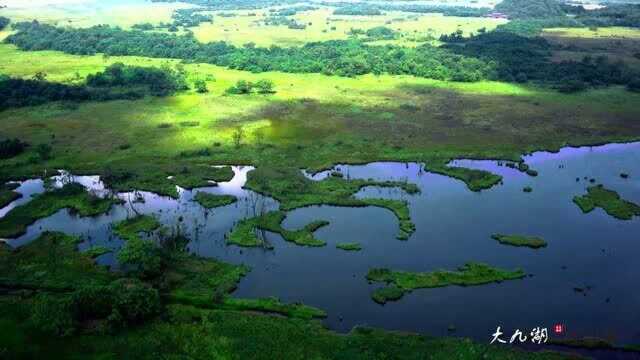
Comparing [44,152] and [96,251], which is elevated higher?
[44,152]

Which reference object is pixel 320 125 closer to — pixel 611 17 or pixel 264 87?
pixel 264 87

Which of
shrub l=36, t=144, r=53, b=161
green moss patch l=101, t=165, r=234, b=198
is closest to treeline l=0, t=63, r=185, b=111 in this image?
shrub l=36, t=144, r=53, b=161

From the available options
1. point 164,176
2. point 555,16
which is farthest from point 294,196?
point 555,16

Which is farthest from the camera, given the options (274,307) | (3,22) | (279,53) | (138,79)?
(3,22)

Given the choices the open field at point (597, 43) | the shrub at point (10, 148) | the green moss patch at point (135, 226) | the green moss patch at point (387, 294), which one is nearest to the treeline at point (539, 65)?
the open field at point (597, 43)

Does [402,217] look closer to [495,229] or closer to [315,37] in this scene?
[495,229]

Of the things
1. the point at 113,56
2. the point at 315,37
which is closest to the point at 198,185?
the point at 113,56

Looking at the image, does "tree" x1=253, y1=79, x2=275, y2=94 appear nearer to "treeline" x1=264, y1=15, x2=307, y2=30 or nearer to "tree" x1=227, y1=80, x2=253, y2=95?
"tree" x1=227, y1=80, x2=253, y2=95

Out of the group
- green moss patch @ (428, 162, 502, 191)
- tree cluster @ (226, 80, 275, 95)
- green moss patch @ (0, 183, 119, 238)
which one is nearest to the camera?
green moss patch @ (0, 183, 119, 238)
